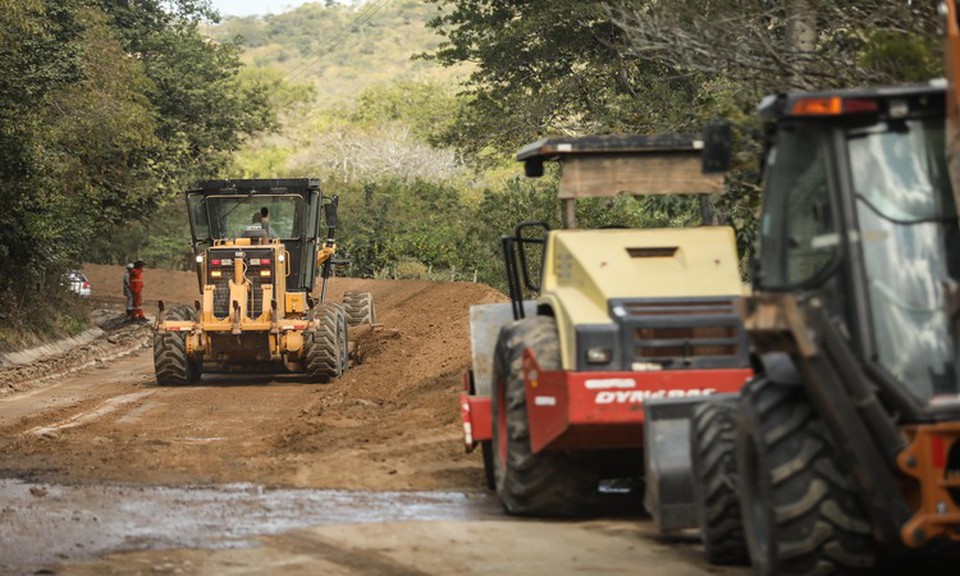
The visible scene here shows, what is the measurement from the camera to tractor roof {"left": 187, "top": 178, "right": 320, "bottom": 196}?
2530cm

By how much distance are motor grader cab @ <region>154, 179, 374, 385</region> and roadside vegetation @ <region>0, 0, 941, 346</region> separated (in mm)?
4756

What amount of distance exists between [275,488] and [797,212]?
21.5 ft

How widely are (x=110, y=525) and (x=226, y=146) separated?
1492 inches

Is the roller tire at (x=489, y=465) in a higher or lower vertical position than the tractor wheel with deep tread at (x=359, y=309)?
lower

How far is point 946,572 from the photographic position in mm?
Answer: 8742

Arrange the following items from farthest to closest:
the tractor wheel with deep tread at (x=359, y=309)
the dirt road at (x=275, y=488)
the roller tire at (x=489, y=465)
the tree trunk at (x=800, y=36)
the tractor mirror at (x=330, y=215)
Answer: the tractor wheel with deep tread at (x=359, y=309) → the tractor mirror at (x=330, y=215) → the tree trunk at (x=800, y=36) → the roller tire at (x=489, y=465) → the dirt road at (x=275, y=488)

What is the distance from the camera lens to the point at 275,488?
1346 centimetres

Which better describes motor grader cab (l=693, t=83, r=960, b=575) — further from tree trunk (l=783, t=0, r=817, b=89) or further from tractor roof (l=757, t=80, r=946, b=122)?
tree trunk (l=783, t=0, r=817, b=89)

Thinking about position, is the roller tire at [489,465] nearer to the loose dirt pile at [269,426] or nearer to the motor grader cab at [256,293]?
the loose dirt pile at [269,426]

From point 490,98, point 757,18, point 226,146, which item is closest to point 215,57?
point 226,146

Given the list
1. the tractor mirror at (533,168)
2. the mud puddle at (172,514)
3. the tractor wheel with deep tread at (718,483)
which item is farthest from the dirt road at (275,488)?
the tractor mirror at (533,168)

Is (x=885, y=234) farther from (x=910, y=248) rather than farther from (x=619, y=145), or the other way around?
(x=619, y=145)

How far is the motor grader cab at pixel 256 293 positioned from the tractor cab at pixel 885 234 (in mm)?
16343

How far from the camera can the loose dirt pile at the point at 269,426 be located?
14383 millimetres
